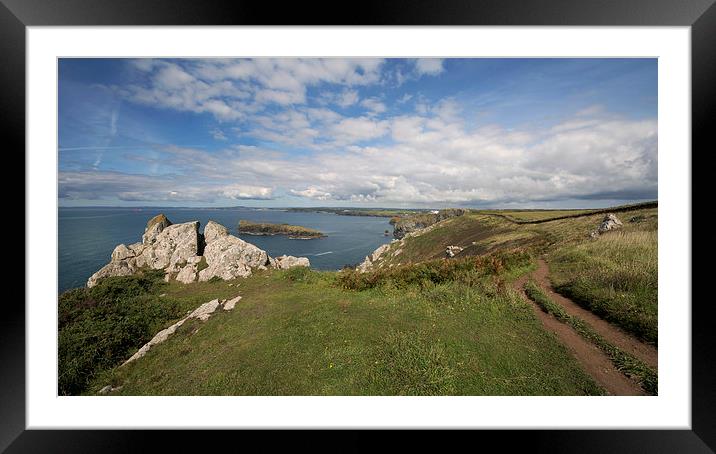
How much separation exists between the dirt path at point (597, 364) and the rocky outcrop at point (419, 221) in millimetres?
6362

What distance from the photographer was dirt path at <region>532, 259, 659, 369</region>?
3025 millimetres

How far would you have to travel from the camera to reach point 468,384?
279 centimetres

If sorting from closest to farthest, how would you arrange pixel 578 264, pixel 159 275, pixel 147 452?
pixel 147 452 → pixel 578 264 → pixel 159 275

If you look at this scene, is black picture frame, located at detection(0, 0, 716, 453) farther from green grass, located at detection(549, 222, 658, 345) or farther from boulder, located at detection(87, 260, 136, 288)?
boulder, located at detection(87, 260, 136, 288)

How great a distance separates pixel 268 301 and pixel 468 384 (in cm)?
431

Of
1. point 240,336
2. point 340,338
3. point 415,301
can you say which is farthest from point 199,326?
point 415,301

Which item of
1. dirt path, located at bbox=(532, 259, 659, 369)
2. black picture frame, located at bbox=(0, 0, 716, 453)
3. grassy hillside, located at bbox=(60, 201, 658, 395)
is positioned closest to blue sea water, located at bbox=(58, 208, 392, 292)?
grassy hillside, located at bbox=(60, 201, 658, 395)

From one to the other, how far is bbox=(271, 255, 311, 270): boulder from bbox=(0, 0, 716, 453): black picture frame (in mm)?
4807

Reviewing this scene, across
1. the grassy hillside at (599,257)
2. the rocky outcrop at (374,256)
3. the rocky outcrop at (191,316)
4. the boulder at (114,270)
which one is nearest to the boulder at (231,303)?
the rocky outcrop at (191,316)

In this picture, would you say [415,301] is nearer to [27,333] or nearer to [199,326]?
[199,326]

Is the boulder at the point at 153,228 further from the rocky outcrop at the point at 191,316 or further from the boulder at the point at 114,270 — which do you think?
the rocky outcrop at the point at 191,316

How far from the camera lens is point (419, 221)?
36.0 feet

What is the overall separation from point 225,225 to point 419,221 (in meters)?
8.44

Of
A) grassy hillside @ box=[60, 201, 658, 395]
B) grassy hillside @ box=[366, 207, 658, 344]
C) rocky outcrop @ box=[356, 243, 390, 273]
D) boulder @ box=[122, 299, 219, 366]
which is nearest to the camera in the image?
grassy hillside @ box=[60, 201, 658, 395]
